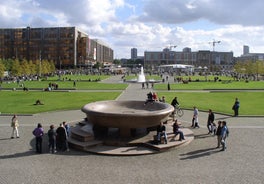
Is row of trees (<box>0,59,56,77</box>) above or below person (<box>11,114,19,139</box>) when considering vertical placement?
above

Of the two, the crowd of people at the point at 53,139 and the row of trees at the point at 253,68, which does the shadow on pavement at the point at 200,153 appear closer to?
the crowd of people at the point at 53,139

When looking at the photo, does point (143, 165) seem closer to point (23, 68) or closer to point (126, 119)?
point (126, 119)

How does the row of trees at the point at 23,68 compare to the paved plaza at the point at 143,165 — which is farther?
the row of trees at the point at 23,68

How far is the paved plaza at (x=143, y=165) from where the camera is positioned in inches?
485

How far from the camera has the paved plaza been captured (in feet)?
40.4

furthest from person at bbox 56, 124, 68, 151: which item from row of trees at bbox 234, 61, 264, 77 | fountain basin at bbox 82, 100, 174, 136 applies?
row of trees at bbox 234, 61, 264, 77

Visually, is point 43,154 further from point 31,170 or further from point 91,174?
point 91,174

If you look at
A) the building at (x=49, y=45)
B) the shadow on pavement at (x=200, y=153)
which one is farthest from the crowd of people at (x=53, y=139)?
the building at (x=49, y=45)

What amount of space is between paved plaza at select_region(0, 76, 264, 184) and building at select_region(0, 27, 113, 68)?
163564 millimetres

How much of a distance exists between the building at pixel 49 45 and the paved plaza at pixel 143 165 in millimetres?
163564

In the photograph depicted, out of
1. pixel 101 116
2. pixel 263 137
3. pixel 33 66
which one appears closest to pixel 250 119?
pixel 263 137

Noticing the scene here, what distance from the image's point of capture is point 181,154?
51.6 ft

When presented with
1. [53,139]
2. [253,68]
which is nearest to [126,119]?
[53,139]

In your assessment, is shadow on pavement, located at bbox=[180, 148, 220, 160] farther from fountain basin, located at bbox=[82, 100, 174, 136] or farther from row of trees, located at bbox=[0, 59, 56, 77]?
row of trees, located at bbox=[0, 59, 56, 77]
